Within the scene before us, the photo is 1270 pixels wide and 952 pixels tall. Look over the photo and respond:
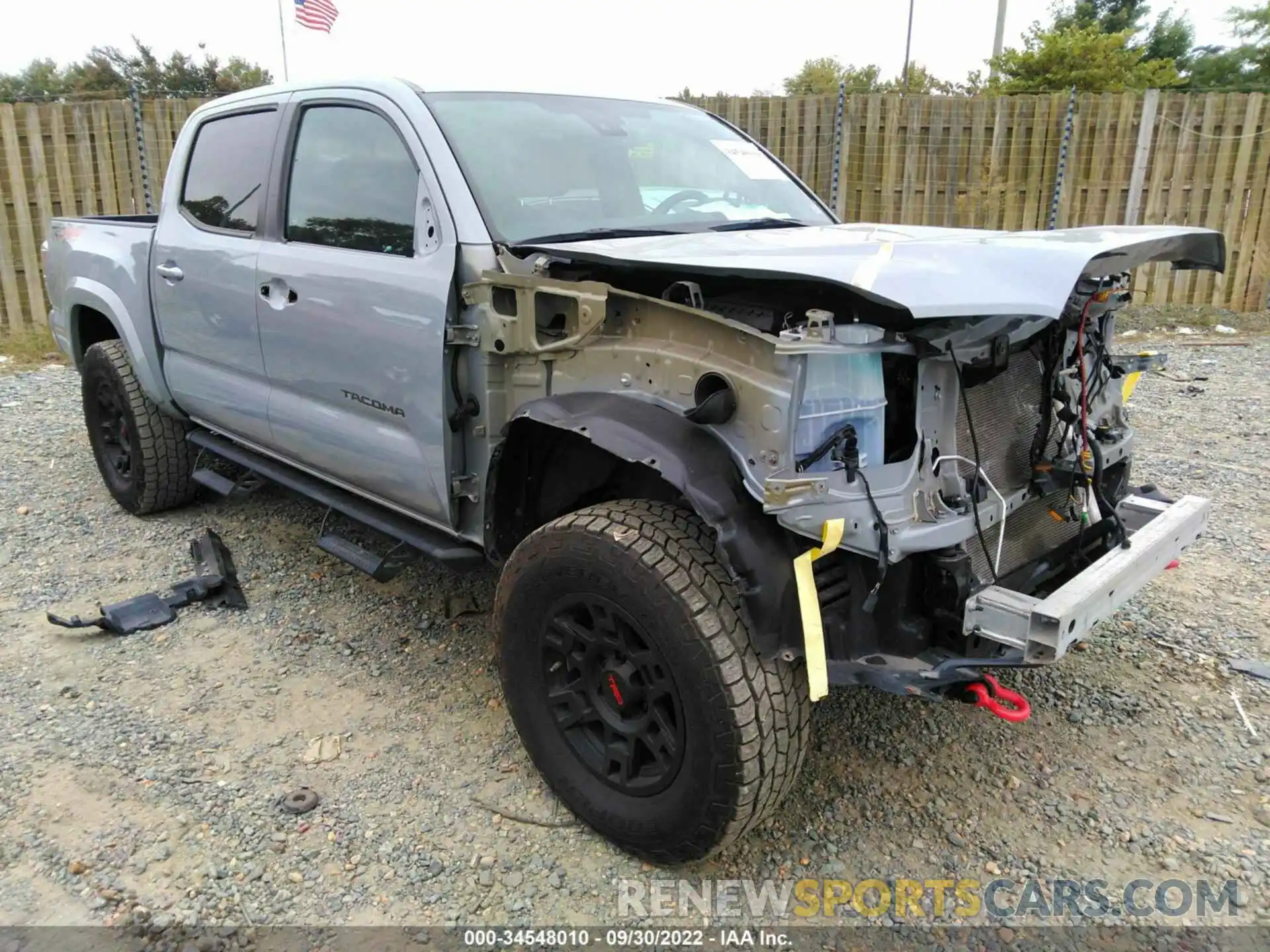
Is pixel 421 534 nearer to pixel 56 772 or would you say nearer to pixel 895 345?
pixel 56 772

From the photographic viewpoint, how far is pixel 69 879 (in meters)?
2.45

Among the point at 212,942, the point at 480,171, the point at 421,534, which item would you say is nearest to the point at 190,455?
the point at 421,534

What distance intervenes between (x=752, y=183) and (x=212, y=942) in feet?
10.3

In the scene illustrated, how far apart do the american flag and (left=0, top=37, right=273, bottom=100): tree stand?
31198 millimetres

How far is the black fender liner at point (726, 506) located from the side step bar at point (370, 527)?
3.00 feet

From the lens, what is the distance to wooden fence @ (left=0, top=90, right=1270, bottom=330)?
Answer: 9.42 metres

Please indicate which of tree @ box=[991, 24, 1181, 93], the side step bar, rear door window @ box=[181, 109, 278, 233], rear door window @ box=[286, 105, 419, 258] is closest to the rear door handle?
rear door window @ box=[286, 105, 419, 258]

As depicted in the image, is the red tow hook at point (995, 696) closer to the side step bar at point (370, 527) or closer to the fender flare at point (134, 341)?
the side step bar at point (370, 527)

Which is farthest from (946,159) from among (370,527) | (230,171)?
(370,527)

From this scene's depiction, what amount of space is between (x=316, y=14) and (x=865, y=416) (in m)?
11.2

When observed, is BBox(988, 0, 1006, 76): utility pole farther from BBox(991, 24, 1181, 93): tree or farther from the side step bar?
the side step bar

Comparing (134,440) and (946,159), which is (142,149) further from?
(946,159)

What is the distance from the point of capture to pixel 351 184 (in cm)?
333

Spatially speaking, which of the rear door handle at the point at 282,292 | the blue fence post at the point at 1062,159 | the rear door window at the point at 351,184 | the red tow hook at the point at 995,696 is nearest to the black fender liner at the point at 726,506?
the red tow hook at the point at 995,696
